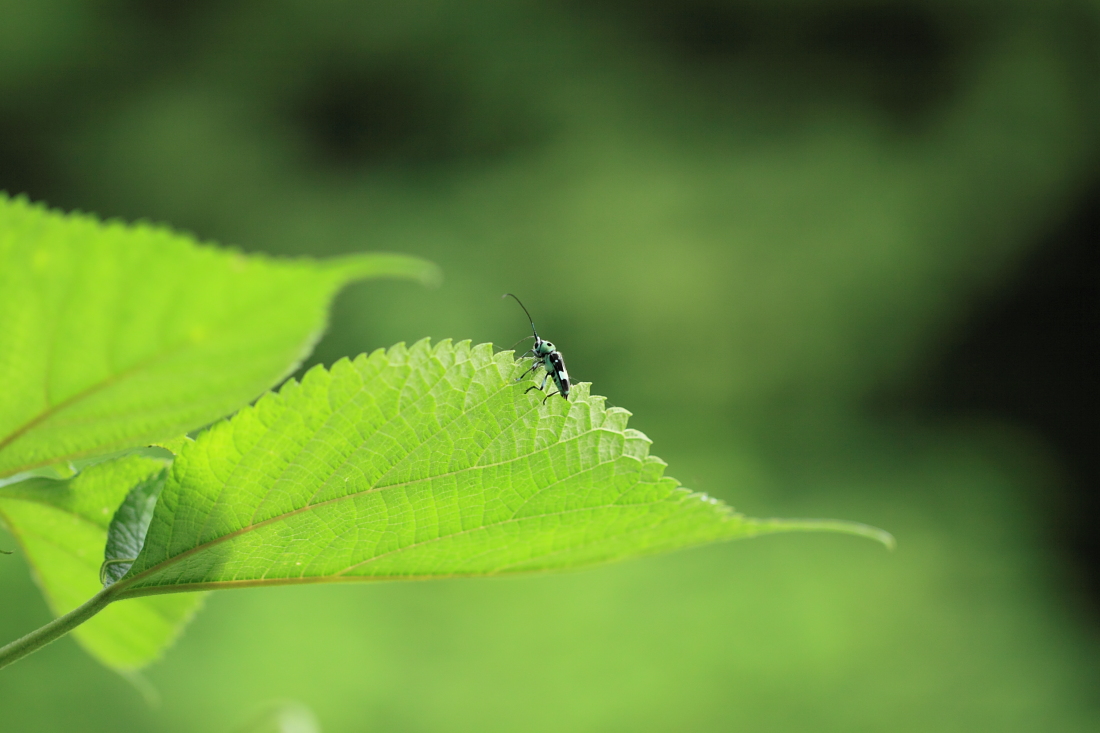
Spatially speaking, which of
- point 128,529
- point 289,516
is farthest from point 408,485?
point 128,529

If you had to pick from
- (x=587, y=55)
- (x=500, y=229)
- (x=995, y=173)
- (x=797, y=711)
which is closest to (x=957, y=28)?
(x=995, y=173)

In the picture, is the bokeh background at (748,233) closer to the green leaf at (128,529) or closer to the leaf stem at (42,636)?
the green leaf at (128,529)

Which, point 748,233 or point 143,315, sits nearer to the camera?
point 143,315

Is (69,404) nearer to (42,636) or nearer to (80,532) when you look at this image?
(42,636)

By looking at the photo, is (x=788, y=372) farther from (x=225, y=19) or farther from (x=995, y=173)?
(x=225, y=19)

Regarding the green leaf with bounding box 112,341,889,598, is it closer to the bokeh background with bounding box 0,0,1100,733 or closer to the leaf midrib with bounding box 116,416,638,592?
the leaf midrib with bounding box 116,416,638,592

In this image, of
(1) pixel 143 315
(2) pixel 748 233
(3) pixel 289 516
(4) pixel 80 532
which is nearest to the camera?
(1) pixel 143 315

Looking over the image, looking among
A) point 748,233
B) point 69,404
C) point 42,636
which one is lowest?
point 42,636
